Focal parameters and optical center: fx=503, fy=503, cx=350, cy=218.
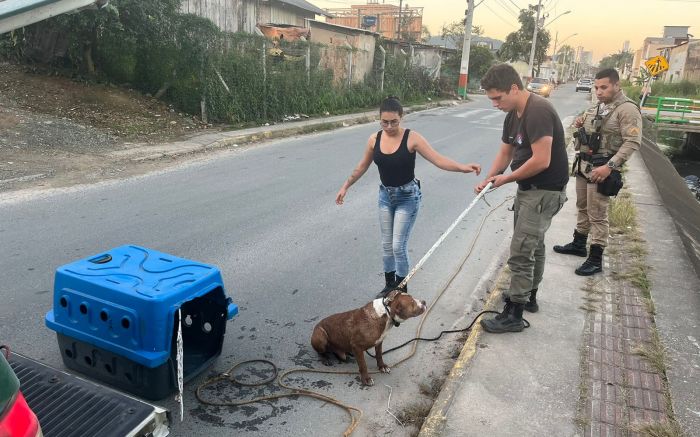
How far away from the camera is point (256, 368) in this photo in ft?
11.6

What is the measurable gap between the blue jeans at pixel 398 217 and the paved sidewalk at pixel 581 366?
3.02ft

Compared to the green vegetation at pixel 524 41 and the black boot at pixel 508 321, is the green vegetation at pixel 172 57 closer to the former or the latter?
the black boot at pixel 508 321

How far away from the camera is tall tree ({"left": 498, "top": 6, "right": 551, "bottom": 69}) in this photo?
54.9 m

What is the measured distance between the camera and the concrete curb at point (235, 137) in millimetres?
9961

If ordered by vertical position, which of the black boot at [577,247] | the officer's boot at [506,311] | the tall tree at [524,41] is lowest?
the officer's boot at [506,311]

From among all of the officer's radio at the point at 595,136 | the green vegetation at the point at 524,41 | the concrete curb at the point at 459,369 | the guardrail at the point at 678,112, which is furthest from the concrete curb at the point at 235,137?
the green vegetation at the point at 524,41

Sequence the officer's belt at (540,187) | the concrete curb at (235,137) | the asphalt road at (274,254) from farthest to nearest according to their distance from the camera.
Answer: the concrete curb at (235,137) → the officer's belt at (540,187) → the asphalt road at (274,254)

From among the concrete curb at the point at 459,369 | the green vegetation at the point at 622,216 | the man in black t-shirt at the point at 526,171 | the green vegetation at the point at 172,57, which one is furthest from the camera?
the green vegetation at the point at 172,57

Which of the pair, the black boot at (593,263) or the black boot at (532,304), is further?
the black boot at (593,263)

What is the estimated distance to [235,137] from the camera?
40.5 feet

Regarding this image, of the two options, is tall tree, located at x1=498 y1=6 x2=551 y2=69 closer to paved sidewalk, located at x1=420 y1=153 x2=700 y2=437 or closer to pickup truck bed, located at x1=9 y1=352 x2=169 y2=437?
paved sidewalk, located at x1=420 y1=153 x2=700 y2=437

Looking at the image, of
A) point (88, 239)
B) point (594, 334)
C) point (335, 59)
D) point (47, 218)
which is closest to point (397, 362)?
point (594, 334)

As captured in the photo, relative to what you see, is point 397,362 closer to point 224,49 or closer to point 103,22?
point 103,22

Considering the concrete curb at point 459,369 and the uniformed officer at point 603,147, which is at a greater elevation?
the uniformed officer at point 603,147
